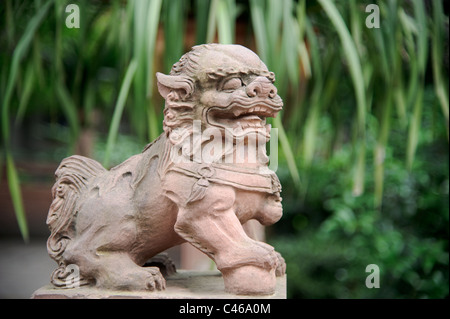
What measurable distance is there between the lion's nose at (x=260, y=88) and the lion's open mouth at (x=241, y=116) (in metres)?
0.02

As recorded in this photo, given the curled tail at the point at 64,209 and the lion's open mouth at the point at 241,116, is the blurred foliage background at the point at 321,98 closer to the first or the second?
the curled tail at the point at 64,209

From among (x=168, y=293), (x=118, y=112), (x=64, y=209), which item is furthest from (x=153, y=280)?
(x=118, y=112)

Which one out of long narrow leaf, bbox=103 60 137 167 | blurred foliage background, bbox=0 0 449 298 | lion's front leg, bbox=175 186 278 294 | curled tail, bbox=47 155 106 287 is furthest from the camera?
blurred foliage background, bbox=0 0 449 298

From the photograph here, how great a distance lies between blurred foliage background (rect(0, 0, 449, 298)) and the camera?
2.27 m

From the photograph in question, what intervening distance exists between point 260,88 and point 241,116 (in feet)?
0.30

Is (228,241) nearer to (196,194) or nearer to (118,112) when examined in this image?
(196,194)

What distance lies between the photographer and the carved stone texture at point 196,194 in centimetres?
149

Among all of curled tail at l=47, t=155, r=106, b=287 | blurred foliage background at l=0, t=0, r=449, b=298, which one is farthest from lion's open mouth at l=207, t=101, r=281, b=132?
blurred foliage background at l=0, t=0, r=449, b=298

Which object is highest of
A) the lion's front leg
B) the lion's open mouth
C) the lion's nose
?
the lion's nose

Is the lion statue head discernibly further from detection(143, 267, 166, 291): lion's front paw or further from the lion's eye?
detection(143, 267, 166, 291): lion's front paw

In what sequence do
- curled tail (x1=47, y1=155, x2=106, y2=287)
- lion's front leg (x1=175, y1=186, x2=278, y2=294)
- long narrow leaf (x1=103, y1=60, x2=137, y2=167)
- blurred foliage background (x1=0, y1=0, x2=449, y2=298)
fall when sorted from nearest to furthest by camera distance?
lion's front leg (x1=175, y1=186, x2=278, y2=294)
curled tail (x1=47, y1=155, x2=106, y2=287)
long narrow leaf (x1=103, y1=60, x2=137, y2=167)
blurred foliage background (x1=0, y1=0, x2=449, y2=298)

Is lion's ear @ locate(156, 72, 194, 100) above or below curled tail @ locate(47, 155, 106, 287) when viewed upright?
above

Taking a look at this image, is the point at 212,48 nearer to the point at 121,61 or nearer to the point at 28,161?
the point at 121,61

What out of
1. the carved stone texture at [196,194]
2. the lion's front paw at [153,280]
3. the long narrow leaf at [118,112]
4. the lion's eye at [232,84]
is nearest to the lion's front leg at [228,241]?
the carved stone texture at [196,194]
